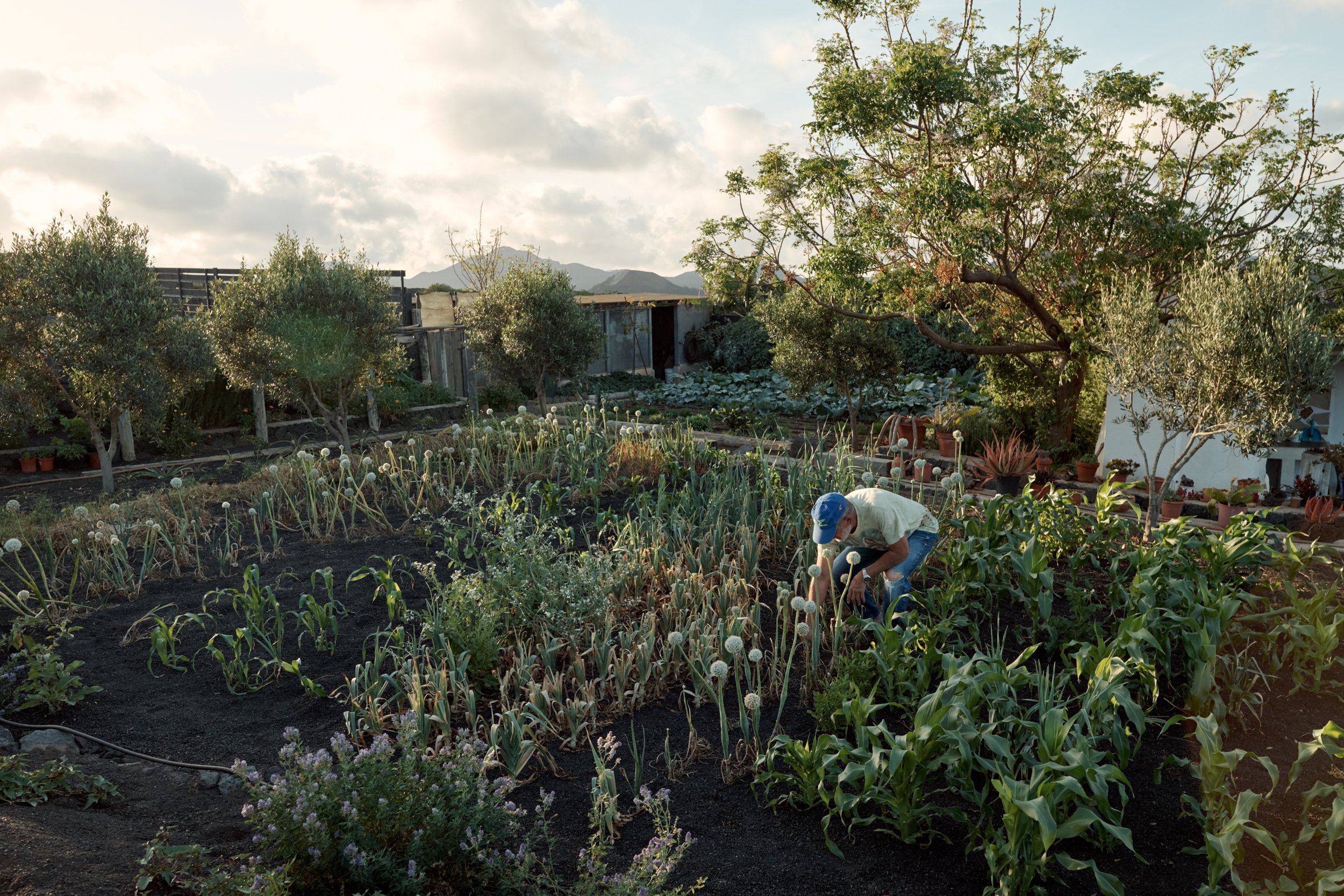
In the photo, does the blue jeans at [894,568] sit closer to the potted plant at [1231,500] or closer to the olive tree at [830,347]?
the potted plant at [1231,500]

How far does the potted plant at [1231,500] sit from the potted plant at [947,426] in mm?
2882

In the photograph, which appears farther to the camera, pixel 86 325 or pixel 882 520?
pixel 86 325

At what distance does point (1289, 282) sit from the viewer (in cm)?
555

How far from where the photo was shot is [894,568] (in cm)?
430

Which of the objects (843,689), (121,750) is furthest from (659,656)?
(121,750)

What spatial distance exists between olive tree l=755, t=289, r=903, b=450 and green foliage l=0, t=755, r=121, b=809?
911cm

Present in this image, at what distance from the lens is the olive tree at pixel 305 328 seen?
33.8ft

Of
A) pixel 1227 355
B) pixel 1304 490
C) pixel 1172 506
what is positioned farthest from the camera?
pixel 1304 490

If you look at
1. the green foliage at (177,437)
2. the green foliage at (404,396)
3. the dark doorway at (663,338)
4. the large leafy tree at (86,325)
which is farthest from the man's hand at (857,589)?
the dark doorway at (663,338)

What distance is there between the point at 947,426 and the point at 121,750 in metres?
9.59

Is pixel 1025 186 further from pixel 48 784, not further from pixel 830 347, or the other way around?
pixel 48 784

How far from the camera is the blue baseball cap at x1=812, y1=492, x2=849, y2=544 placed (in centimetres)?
404

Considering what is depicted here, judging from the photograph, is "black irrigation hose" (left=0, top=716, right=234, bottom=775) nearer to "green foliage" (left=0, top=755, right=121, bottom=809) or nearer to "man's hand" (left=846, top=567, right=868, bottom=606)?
"green foliage" (left=0, top=755, right=121, bottom=809)

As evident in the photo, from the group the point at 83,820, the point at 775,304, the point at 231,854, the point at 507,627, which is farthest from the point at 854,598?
the point at 775,304
